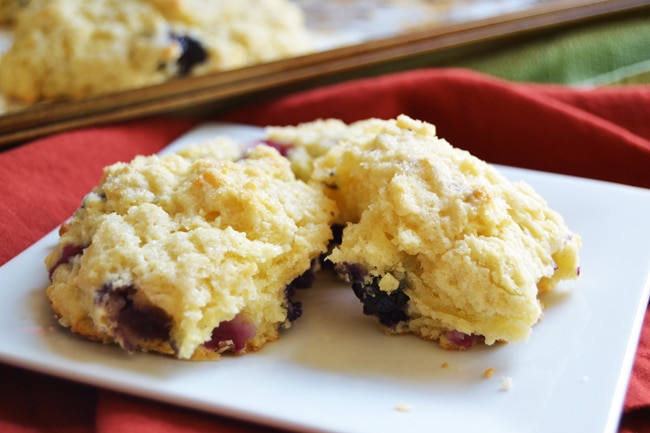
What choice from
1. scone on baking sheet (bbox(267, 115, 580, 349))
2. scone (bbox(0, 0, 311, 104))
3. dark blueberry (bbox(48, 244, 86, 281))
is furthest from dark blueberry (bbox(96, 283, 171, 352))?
scone (bbox(0, 0, 311, 104))

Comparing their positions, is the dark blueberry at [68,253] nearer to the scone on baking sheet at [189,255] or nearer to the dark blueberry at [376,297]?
the scone on baking sheet at [189,255]

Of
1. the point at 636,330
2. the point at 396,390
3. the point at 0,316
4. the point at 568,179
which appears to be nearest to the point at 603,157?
the point at 568,179

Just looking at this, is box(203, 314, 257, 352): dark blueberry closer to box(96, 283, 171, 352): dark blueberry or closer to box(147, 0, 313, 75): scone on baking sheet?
box(96, 283, 171, 352): dark blueberry

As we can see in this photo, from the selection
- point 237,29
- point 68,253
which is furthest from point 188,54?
point 68,253

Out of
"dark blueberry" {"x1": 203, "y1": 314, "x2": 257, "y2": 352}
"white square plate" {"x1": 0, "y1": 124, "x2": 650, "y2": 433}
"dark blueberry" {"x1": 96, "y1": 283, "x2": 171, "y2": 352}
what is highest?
"dark blueberry" {"x1": 96, "y1": 283, "x2": 171, "y2": 352}

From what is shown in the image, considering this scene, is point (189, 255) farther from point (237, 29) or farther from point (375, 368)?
point (237, 29)

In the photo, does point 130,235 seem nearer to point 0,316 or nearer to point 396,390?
point 0,316
